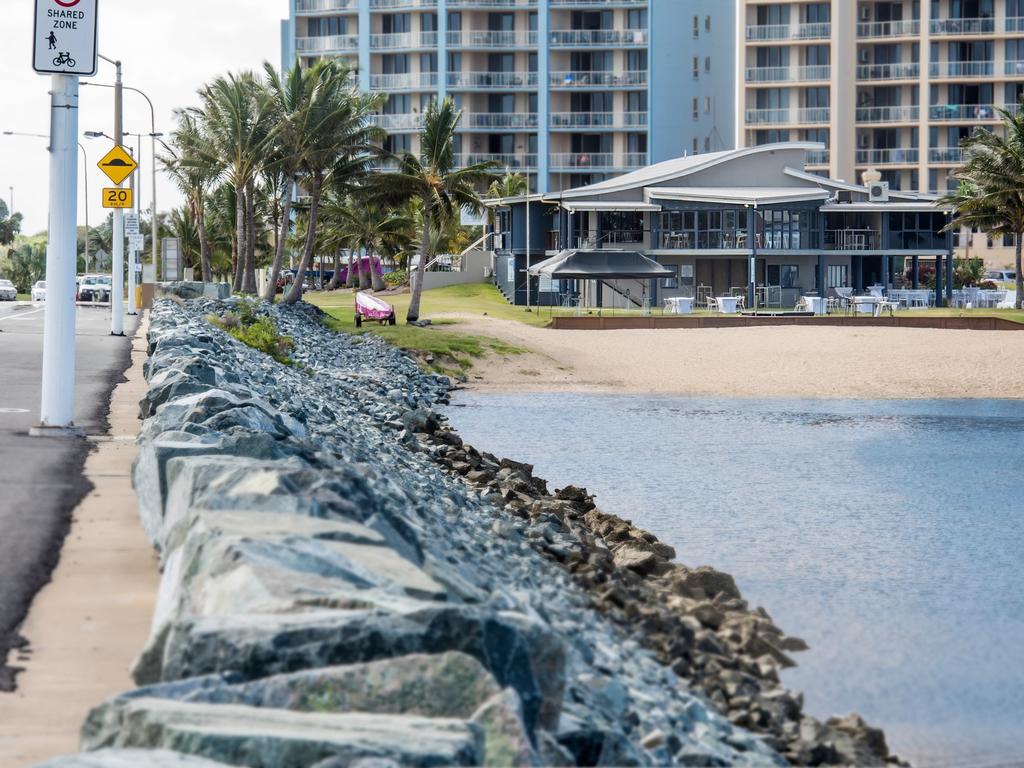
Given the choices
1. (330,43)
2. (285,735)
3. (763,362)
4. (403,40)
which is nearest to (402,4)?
(403,40)

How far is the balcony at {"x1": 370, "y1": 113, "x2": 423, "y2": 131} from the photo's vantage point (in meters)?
95.2

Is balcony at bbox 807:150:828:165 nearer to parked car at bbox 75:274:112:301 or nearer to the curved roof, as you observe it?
the curved roof

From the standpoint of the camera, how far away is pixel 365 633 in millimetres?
5297

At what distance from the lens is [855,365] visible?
140ft

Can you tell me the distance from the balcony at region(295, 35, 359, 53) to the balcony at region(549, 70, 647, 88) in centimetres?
1312

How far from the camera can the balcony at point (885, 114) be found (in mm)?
91875

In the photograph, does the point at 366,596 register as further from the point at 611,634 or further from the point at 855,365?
the point at 855,365

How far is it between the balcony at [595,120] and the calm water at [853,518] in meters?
58.1

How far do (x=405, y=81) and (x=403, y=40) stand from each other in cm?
250

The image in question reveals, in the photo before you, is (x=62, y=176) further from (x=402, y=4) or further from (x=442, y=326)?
(x=402, y=4)

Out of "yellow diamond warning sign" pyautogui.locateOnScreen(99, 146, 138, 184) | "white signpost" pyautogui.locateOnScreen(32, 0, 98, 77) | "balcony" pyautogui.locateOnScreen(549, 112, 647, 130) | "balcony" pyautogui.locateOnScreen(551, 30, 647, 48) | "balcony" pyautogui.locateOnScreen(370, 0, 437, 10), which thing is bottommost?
"white signpost" pyautogui.locateOnScreen(32, 0, 98, 77)

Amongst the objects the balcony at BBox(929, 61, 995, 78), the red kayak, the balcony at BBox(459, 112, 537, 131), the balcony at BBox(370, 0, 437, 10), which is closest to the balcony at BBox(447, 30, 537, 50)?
the balcony at BBox(370, 0, 437, 10)

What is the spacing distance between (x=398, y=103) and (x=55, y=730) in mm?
92335

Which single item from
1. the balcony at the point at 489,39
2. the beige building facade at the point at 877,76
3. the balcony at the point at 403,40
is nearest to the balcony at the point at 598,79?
the balcony at the point at 489,39
